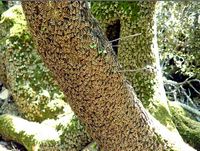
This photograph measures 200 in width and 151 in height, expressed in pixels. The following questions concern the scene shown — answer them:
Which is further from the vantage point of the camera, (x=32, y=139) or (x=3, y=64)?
(x=3, y=64)

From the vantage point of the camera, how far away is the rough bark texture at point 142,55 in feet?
16.6

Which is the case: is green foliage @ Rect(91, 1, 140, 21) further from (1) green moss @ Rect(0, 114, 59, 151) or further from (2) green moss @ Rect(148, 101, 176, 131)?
(1) green moss @ Rect(0, 114, 59, 151)

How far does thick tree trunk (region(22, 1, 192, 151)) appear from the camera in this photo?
2801 millimetres

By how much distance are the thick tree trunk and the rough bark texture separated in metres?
1.35

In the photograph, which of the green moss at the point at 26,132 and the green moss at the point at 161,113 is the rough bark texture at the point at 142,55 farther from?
the green moss at the point at 26,132

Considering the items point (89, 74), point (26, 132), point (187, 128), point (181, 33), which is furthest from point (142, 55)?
point (181, 33)

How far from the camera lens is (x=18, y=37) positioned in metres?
6.38

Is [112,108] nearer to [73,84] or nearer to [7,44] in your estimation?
[73,84]

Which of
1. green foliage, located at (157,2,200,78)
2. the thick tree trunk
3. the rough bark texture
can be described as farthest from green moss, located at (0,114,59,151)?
green foliage, located at (157,2,200,78)

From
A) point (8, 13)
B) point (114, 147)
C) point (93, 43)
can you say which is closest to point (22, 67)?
point (8, 13)

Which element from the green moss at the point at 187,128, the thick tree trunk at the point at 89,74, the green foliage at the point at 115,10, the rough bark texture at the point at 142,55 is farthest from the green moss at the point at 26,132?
the thick tree trunk at the point at 89,74

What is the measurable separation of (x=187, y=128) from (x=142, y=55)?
4.43ft

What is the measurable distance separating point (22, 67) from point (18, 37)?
50cm

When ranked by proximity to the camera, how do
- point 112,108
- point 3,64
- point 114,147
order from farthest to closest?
point 3,64
point 114,147
point 112,108
